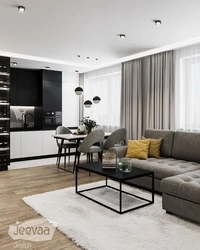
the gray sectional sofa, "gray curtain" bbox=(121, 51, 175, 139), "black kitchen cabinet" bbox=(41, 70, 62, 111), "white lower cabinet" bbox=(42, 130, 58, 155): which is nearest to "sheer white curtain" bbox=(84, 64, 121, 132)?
"gray curtain" bbox=(121, 51, 175, 139)

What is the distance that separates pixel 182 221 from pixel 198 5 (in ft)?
8.60

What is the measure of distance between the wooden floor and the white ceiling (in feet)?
8.45

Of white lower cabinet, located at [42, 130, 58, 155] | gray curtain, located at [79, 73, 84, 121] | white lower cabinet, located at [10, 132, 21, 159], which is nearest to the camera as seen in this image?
white lower cabinet, located at [10, 132, 21, 159]

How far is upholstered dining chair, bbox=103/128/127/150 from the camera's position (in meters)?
5.34

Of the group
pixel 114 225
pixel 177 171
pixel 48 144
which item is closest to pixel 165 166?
pixel 177 171

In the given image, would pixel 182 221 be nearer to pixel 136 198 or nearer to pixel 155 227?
pixel 155 227

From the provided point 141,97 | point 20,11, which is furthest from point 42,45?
point 141,97

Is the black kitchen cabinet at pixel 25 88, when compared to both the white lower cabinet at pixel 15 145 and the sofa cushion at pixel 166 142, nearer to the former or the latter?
the white lower cabinet at pixel 15 145

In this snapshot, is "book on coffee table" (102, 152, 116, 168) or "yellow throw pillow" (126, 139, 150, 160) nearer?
"book on coffee table" (102, 152, 116, 168)

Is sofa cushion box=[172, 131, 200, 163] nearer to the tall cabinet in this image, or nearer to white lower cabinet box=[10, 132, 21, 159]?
the tall cabinet

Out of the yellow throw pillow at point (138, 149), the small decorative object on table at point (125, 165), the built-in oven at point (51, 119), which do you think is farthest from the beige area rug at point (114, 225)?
the built-in oven at point (51, 119)

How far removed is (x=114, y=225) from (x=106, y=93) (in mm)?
4736

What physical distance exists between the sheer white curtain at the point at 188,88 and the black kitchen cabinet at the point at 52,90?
3578mm

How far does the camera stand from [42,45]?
16.0 ft
